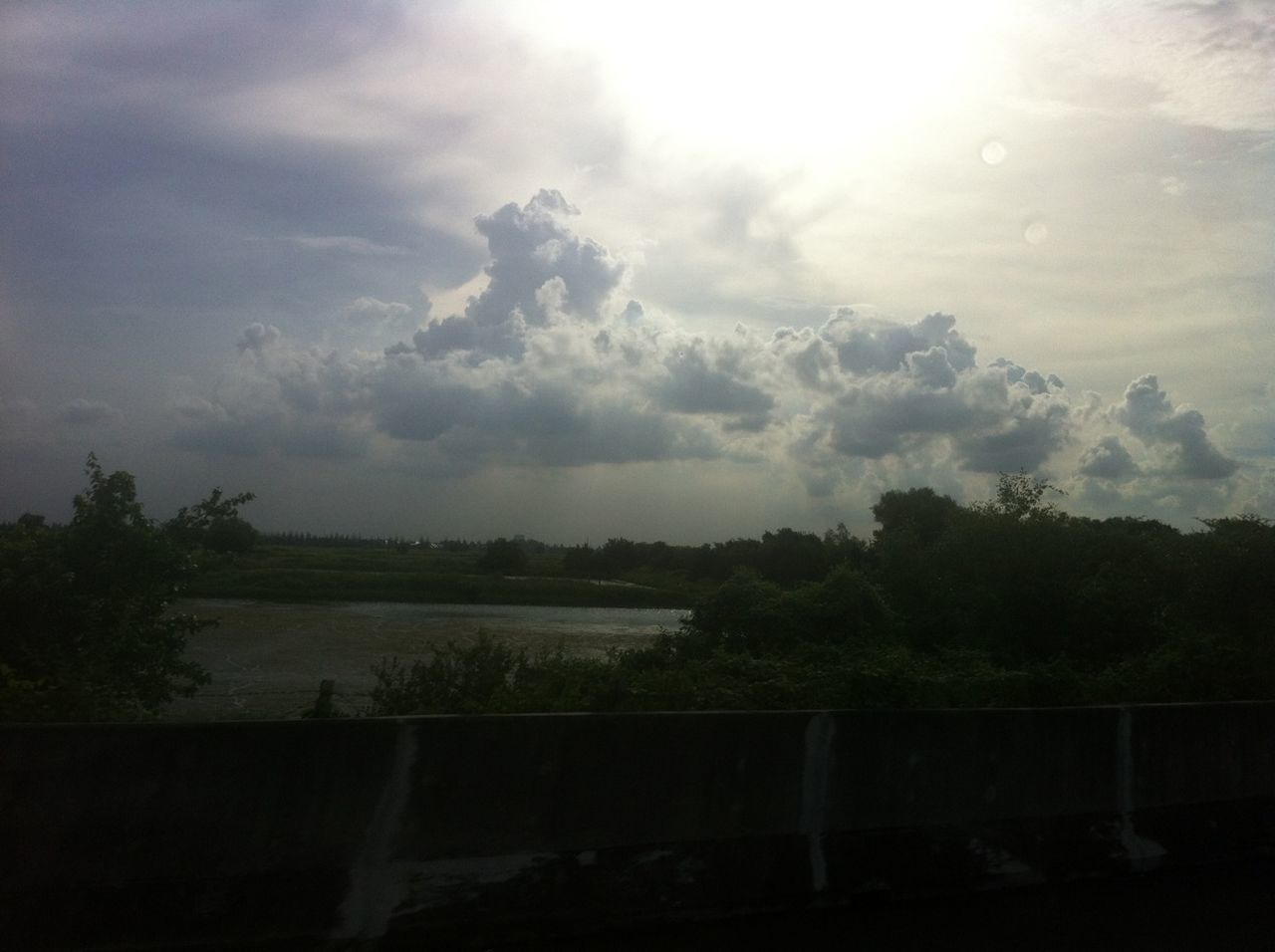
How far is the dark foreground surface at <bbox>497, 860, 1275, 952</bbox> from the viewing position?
6359 mm

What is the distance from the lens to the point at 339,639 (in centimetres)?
2091

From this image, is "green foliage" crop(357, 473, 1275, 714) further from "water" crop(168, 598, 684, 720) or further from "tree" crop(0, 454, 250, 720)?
"tree" crop(0, 454, 250, 720)

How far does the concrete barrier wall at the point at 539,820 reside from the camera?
546 cm

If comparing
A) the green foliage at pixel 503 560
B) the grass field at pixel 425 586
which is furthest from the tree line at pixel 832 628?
the green foliage at pixel 503 560

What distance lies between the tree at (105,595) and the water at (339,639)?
4.07ft

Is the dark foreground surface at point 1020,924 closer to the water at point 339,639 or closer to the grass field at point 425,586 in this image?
the water at point 339,639

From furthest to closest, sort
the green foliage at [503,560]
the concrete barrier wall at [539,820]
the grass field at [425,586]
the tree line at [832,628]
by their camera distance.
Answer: the green foliage at [503,560] → the grass field at [425,586] → the tree line at [832,628] → the concrete barrier wall at [539,820]

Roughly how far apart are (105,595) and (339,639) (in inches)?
413

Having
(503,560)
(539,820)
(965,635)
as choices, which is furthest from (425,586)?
(539,820)

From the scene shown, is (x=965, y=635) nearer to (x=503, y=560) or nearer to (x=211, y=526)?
(x=211, y=526)

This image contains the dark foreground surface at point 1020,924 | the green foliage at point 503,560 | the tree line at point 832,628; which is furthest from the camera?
the green foliage at point 503,560

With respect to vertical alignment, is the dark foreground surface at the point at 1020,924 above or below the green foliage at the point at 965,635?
below

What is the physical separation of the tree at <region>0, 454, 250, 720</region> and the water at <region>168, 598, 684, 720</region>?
4.07ft

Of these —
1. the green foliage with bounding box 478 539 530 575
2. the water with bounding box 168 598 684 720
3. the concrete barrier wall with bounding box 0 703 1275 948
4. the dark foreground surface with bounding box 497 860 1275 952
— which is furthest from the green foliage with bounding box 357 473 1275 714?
the green foliage with bounding box 478 539 530 575
